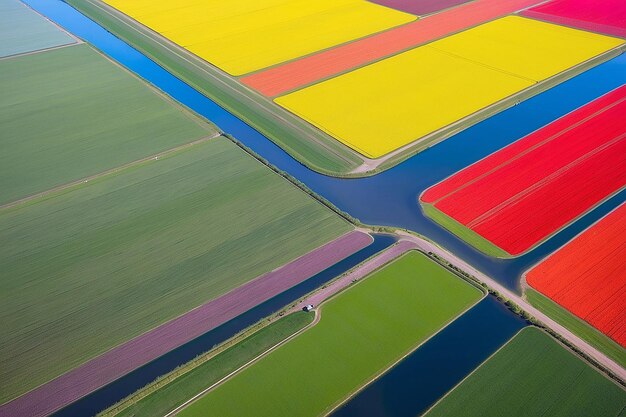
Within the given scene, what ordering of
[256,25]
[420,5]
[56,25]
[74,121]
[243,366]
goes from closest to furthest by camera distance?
1. [243,366]
2. [74,121]
3. [256,25]
4. [56,25]
5. [420,5]

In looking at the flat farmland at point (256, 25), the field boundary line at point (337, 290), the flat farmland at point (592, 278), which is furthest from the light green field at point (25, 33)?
the flat farmland at point (592, 278)

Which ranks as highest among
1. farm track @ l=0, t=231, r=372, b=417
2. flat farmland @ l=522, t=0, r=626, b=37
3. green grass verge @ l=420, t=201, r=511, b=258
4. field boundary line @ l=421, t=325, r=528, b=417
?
flat farmland @ l=522, t=0, r=626, b=37

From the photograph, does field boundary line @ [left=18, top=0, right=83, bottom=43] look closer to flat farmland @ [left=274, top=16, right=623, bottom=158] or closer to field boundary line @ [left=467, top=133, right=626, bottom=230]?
flat farmland @ [left=274, top=16, right=623, bottom=158]

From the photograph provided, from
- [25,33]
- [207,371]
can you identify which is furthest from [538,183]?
[25,33]

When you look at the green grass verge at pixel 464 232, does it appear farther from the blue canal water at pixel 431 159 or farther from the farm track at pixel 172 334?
the farm track at pixel 172 334

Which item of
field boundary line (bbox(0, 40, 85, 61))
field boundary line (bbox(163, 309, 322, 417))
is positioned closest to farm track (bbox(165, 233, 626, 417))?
field boundary line (bbox(163, 309, 322, 417))

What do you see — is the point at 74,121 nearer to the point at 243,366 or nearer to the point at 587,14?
the point at 243,366

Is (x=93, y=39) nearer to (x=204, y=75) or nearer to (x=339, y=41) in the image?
(x=204, y=75)
